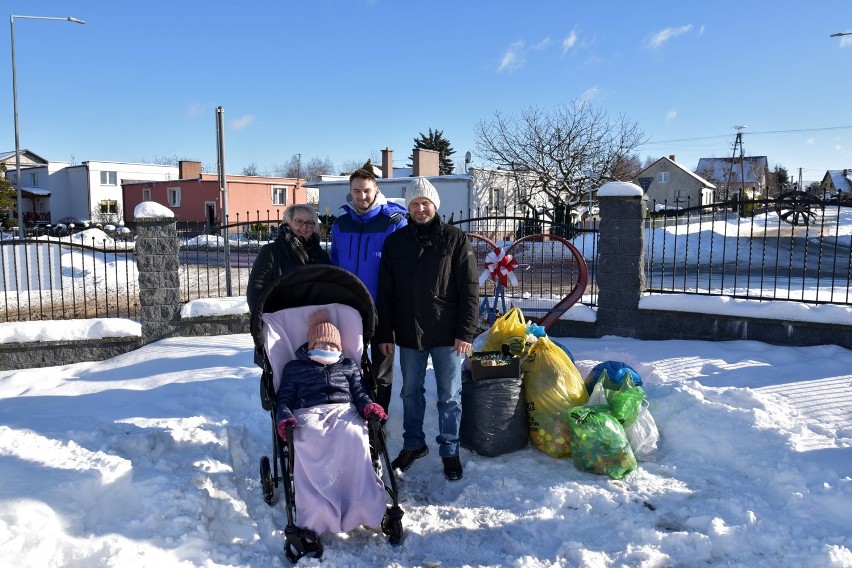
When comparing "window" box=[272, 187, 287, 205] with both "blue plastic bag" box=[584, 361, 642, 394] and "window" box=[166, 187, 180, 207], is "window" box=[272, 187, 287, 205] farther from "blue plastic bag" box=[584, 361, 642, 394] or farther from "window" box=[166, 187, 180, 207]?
"blue plastic bag" box=[584, 361, 642, 394]

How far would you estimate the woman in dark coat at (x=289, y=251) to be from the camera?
4.20 metres

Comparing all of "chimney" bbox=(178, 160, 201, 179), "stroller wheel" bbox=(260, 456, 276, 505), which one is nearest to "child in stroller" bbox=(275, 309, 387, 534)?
"stroller wheel" bbox=(260, 456, 276, 505)

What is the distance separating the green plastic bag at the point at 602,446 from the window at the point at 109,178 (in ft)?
181

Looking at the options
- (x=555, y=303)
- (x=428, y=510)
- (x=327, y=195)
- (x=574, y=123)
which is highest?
(x=574, y=123)

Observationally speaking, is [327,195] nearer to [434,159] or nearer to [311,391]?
[434,159]

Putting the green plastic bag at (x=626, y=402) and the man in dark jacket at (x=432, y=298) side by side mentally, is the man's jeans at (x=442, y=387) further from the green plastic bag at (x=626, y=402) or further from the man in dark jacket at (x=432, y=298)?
the green plastic bag at (x=626, y=402)

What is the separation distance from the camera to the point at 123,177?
5203 cm

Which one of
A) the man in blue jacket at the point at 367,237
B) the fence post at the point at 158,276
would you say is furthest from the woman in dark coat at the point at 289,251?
the fence post at the point at 158,276

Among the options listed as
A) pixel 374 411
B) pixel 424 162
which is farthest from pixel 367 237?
pixel 424 162

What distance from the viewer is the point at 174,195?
43.0 m

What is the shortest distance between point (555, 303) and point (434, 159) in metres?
29.9

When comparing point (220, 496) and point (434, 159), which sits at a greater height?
point (434, 159)

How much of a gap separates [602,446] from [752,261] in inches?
742

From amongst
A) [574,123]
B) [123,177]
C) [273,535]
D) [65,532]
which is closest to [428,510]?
[273,535]
